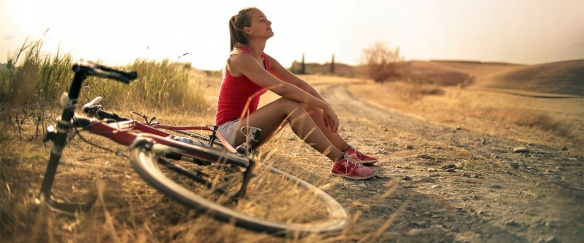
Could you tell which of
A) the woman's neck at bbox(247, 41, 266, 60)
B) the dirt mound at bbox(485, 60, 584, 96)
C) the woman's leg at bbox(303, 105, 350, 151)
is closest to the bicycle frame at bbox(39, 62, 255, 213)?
the woman's neck at bbox(247, 41, 266, 60)

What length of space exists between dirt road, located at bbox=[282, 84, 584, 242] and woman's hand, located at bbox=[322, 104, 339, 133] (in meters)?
0.44

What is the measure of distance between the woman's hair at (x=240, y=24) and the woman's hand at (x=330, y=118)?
0.85m

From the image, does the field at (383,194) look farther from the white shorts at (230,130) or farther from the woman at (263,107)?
the white shorts at (230,130)

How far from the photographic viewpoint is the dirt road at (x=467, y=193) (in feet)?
9.61

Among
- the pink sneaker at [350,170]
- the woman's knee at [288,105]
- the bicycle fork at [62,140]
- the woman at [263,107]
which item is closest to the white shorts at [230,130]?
the woman at [263,107]

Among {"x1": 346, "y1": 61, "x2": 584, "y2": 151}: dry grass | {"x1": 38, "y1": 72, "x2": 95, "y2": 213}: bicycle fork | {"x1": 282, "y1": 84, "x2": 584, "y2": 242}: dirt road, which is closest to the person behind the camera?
{"x1": 38, "y1": 72, "x2": 95, "y2": 213}: bicycle fork

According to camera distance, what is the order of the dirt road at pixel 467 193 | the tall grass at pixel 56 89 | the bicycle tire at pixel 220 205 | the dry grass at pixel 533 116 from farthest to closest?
the dry grass at pixel 533 116
the tall grass at pixel 56 89
the dirt road at pixel 467 193
the bicycle tire at pixel 220 205

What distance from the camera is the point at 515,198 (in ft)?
12.1

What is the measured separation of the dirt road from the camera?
2.93 metres

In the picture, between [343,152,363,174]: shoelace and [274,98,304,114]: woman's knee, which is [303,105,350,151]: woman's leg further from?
[274,98,304,114]: woman's knee

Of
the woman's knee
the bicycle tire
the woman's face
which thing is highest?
the woman's face

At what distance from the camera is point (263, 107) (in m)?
3.67

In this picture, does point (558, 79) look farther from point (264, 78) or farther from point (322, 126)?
point (264, 78)

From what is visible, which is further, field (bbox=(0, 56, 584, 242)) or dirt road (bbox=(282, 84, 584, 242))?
dirt road (bbox=(282, 84, 584, 242))
